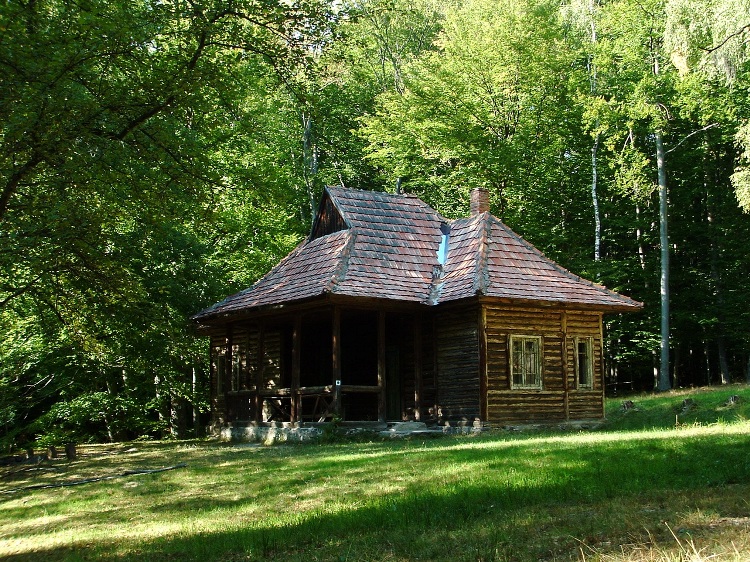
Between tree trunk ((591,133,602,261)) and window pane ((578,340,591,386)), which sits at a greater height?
tree trunk ((591,133,602,261))

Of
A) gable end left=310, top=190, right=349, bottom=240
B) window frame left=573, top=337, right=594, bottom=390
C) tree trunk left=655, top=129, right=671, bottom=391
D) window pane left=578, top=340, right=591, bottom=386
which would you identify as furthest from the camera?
tree trunk left=655, top=129, right=671, bottom=391

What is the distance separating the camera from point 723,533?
23.7ft

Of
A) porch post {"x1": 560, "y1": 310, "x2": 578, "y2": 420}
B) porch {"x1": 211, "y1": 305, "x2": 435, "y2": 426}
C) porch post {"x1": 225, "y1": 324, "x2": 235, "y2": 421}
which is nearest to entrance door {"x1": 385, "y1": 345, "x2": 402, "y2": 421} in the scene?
porch {"x1": 211, "y1": 305, "x2": 435, "y2": 426}

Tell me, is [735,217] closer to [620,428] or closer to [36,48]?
[620,428]

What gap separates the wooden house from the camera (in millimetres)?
20578

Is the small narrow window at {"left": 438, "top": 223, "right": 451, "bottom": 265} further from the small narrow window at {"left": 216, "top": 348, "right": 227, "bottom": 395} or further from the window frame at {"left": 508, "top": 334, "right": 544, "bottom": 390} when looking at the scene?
the small narrow window at {"left": 216, "top": 348, "right": 227, "bottom": 395}

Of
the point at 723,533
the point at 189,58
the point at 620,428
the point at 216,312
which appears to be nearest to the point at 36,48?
the point at 189,58

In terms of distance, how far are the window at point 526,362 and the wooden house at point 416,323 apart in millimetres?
33

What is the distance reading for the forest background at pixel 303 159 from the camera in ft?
39.4

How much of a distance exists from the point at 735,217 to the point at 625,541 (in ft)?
100

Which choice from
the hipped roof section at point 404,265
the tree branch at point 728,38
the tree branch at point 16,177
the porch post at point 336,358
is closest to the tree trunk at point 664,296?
the hipped roof section at point 404,265

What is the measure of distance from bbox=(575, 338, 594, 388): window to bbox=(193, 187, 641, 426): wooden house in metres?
0.04

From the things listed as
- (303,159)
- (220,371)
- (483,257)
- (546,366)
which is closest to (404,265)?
(483,257)

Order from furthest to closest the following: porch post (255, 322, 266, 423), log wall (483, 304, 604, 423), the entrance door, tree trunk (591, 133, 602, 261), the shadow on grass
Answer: tree trunk (591, 133, 602, 261) < the entrance door < porch post (255, 322, 266, 423) < log wall (483, 304, 604, 423) < the shadow on grass
